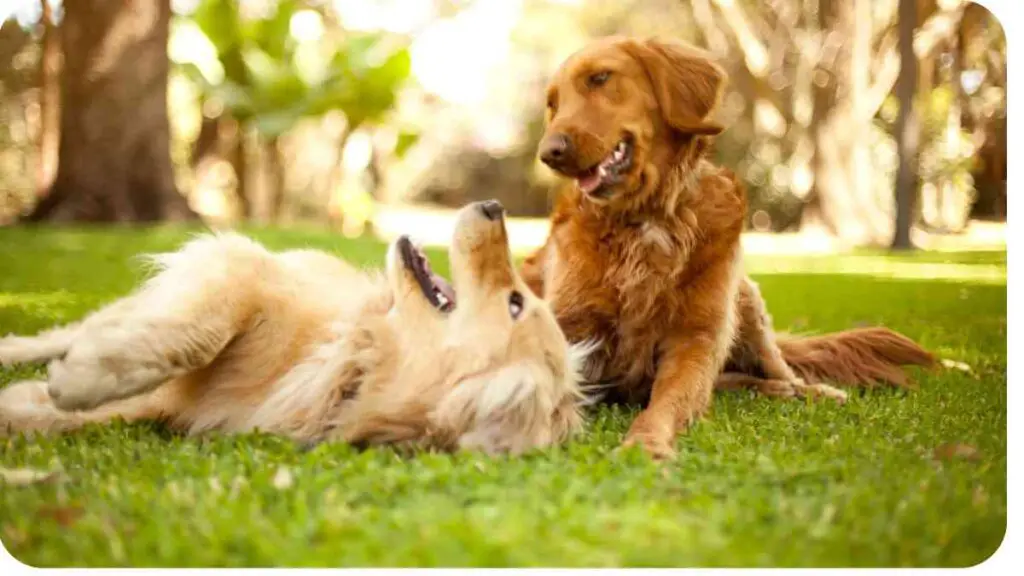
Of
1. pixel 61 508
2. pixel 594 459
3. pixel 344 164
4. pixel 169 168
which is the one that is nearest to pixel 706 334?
pixel 594 459

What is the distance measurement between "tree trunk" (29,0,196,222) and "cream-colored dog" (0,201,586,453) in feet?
8.48

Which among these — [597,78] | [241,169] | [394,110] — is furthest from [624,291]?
[241,169]

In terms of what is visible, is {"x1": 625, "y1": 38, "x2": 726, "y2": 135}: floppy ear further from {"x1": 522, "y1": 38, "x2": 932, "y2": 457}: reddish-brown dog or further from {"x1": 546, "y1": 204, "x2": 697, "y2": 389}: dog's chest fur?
{"x1": 546, "y1": 204, "x2": 697, "y2": 389}: dog's chest fur

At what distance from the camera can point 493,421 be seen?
8.18ft

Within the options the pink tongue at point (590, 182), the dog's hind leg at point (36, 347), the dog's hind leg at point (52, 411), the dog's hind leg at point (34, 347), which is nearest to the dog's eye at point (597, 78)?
the pink tongue at point (590, 182)

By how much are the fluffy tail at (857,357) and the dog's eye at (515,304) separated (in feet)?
5.31

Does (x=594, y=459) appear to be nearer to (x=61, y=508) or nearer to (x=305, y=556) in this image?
(x=305, y=556)

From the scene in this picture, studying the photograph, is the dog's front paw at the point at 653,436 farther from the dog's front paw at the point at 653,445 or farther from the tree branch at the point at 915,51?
the tree branch at the point at 915,51

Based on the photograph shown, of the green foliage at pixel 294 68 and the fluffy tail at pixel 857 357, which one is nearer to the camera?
the fluffy tail at pixel 857 357

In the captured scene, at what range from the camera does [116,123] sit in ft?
18.4

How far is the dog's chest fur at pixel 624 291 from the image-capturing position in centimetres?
327

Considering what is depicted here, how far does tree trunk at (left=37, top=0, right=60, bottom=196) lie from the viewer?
4.50 m

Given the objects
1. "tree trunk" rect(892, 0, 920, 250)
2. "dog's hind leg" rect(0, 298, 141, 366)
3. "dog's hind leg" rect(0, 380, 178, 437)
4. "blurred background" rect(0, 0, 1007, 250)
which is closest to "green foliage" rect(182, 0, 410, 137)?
"blurred background" rect(0, 0, 1007, 250)

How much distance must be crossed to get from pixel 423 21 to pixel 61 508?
3.19 m
